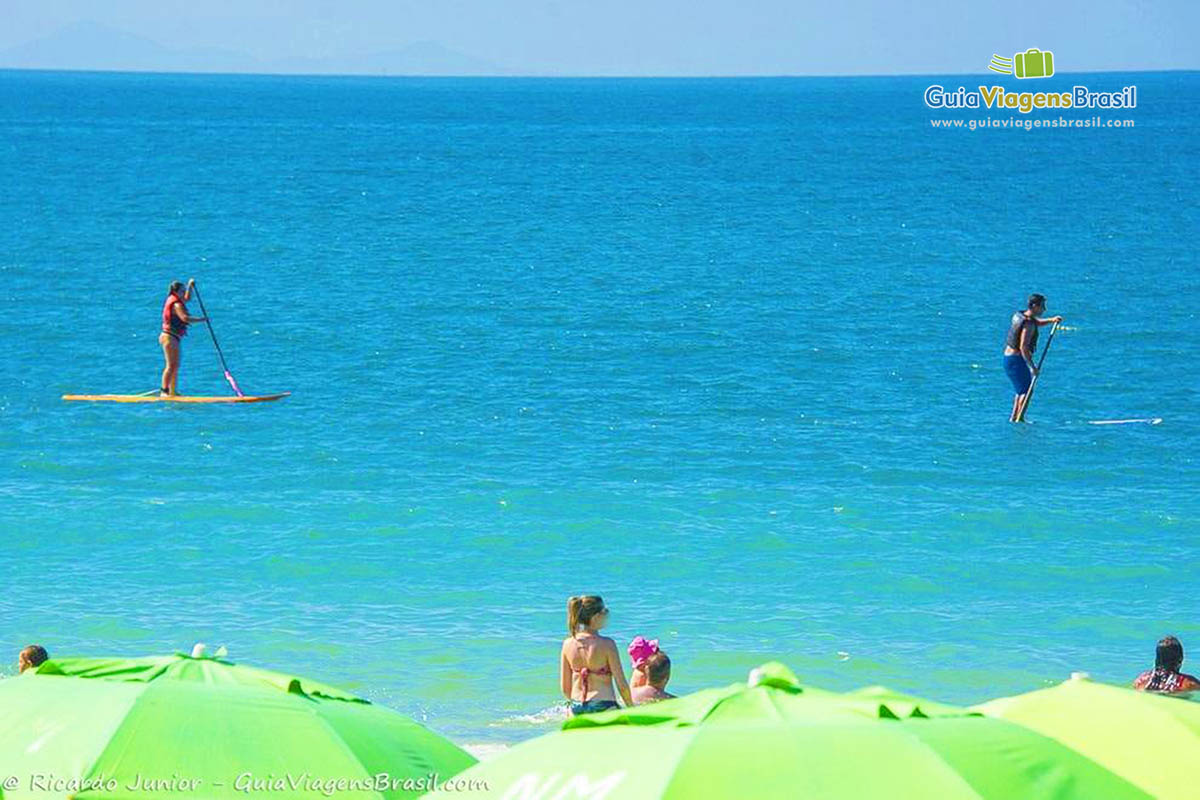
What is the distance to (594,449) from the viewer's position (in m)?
22.4

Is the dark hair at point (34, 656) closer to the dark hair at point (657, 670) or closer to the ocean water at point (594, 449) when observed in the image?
the dark hair at point (657, 670)

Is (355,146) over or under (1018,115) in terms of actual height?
under

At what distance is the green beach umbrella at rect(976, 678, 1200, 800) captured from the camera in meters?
6.88

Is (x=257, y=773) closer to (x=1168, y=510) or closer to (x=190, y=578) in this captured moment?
(x=190, y=578)

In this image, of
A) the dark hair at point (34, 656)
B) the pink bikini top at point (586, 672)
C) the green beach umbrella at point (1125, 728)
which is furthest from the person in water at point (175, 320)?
the green beach umbrella at point (1125, 728)

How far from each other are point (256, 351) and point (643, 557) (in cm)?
1558

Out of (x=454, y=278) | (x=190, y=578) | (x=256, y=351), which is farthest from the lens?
(x=454, y=278)

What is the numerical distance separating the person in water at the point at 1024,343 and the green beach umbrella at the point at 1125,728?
1531cm

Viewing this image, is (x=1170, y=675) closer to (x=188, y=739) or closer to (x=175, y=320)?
(x=188, y=739)

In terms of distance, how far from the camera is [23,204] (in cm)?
5656

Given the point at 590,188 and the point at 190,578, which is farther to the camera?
the point at 590,188

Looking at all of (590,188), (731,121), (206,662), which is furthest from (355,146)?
(206,662)

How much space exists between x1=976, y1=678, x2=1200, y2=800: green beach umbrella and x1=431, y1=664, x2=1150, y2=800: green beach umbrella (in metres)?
0.22

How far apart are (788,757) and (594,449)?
16337 mm
